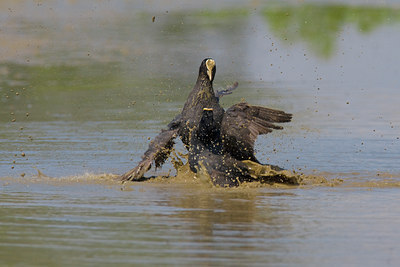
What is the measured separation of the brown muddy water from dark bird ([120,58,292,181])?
410 millimetres

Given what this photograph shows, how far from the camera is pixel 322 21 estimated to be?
24.6 metres

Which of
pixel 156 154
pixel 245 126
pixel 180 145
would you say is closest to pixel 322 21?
pixel 180 145

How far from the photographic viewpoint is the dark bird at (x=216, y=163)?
10.5 metres

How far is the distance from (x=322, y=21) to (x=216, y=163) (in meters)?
14.8

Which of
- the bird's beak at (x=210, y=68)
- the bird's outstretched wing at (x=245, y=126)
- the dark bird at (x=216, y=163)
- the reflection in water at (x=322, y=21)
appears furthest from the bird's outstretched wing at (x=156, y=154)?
the reflection in water at (x=322, y=21)

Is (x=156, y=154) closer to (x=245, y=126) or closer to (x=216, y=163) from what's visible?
(x=216, y=163)

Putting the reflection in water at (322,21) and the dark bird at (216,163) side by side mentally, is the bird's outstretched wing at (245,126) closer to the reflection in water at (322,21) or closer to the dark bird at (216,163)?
the dark bird at (216,163)

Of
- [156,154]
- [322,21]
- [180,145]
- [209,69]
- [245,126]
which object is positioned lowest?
[180,145]

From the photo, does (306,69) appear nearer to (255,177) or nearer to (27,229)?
(255,177)

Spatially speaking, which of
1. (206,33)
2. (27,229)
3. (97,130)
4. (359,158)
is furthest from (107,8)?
(27,229)

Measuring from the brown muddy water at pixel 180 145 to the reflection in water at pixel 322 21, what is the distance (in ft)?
0.22

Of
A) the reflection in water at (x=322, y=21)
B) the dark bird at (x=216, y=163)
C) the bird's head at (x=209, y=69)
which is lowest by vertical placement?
the dark bird at (x=216, y=163)

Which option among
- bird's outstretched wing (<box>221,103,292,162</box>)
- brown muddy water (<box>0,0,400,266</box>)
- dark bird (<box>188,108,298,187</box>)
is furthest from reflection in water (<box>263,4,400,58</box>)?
dark bird (<box>188,108,298,187</box>)

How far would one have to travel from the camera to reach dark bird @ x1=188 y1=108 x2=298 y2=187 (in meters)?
10.5
